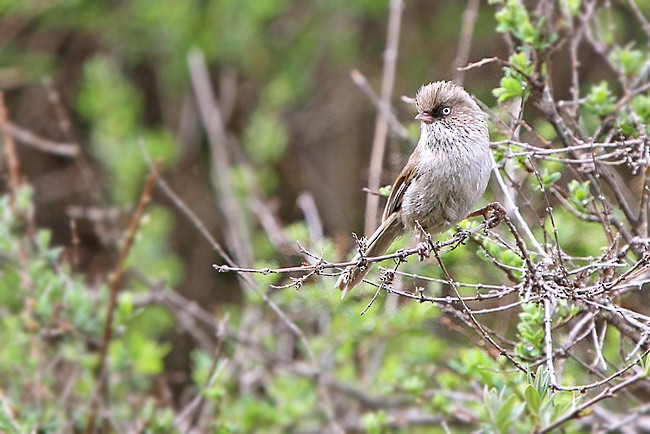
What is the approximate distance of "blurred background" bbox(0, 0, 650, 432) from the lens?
606 centimetres

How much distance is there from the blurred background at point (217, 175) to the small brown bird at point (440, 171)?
3.05 ft

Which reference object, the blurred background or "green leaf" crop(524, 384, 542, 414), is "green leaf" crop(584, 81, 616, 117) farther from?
"green leaf" crop(524, 384, 542, 414)


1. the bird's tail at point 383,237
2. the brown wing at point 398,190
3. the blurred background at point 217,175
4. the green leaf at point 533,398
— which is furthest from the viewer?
the blurred background at point 217,175

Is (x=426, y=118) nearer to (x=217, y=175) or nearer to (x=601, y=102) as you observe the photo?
(x=601, y=102)

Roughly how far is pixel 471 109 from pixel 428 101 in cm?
21

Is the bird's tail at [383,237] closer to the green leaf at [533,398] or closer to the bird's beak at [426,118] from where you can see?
the bird's beak at [426,118]

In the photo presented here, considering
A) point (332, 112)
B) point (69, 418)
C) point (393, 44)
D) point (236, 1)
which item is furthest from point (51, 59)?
point (69, 418)

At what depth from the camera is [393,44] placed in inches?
269

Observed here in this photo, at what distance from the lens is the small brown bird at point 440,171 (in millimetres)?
4293

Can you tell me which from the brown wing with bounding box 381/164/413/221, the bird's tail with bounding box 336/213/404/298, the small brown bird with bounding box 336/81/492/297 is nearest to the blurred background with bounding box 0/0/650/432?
the bird's tail with bounding box 336/213/404/298

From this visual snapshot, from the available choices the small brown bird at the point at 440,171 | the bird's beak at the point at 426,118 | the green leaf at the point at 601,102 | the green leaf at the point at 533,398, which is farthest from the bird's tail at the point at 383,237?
the green leaf at the point at 533,398

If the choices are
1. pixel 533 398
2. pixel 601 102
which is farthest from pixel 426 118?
pixel 533 398

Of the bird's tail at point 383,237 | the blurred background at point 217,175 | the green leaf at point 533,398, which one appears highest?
the green leaf at point 533,398

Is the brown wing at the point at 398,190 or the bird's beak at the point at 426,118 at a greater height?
the bird's beak at the point at 426,118
